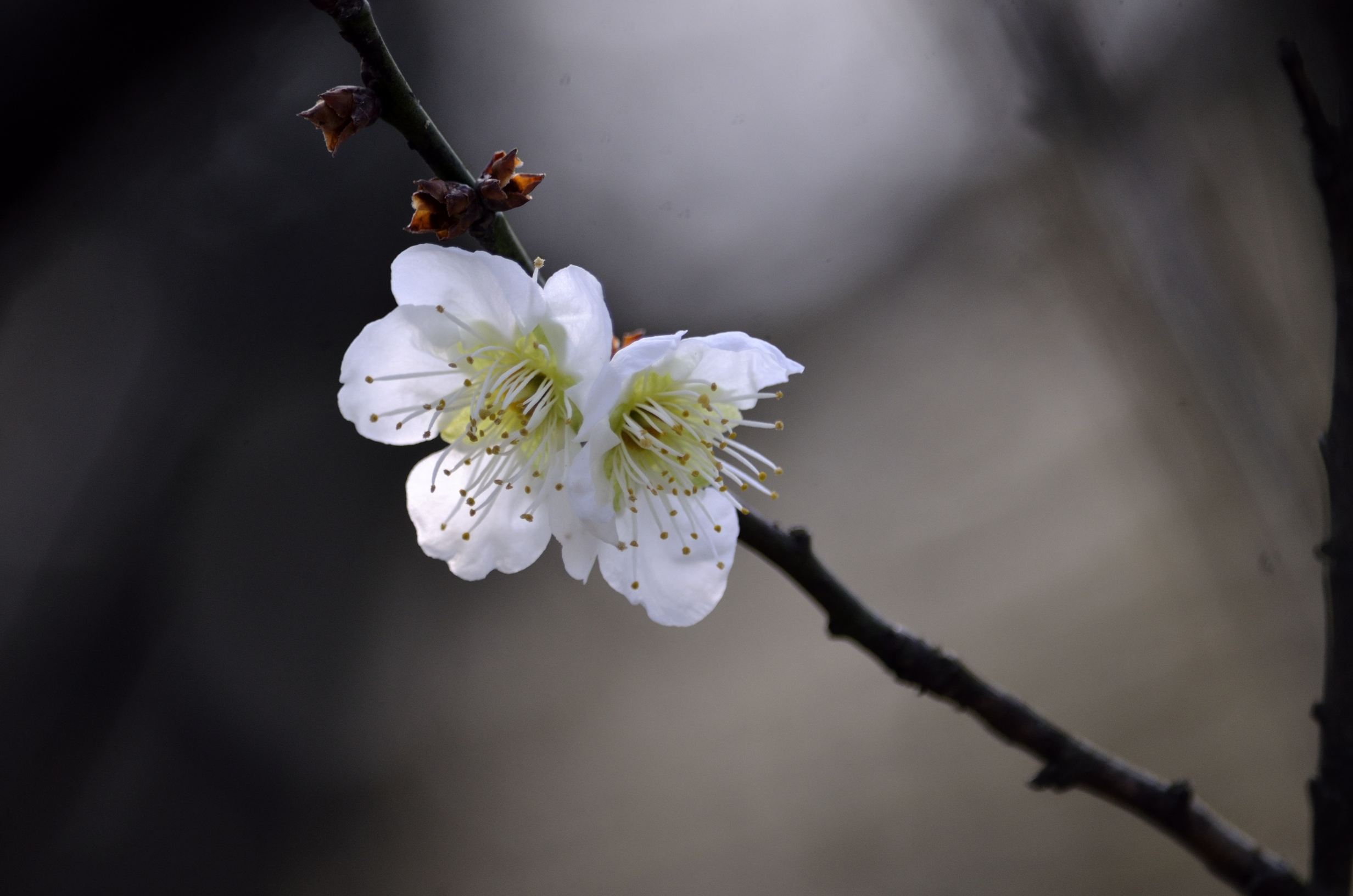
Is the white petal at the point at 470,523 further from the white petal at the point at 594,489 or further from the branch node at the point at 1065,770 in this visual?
the branch node at the point at 1065,770

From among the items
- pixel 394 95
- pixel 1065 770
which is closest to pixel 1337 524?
pixel 1065 770

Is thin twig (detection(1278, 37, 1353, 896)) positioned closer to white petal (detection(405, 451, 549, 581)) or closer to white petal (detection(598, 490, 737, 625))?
white petal (detection(598, 490, 737, 625))

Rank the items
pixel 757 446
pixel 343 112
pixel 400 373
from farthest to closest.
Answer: pixel 757 446
pixel 400 373
pixel 343 112

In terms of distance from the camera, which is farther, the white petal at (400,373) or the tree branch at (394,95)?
the white petal at (400,373)

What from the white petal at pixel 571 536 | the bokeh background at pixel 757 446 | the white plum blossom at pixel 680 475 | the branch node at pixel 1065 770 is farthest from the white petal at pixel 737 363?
the bokeh background at pixel 757 446

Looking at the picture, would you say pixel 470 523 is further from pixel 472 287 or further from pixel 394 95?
pixel 394 95

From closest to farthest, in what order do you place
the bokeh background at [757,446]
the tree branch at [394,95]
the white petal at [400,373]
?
1. the tree branch at [394,95]
2. the white petal at [400,373]
3. the bokeh background at [757,446]
